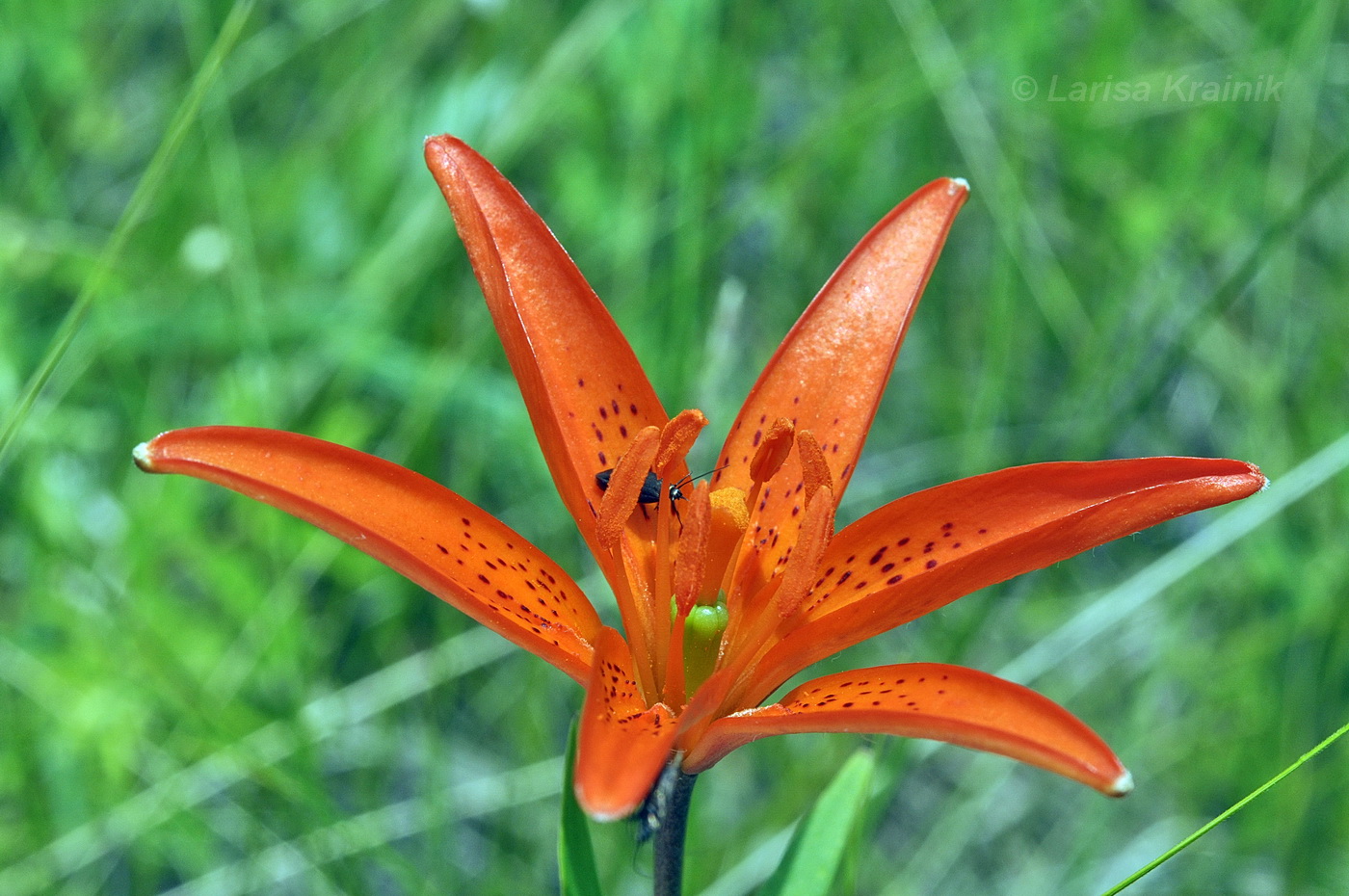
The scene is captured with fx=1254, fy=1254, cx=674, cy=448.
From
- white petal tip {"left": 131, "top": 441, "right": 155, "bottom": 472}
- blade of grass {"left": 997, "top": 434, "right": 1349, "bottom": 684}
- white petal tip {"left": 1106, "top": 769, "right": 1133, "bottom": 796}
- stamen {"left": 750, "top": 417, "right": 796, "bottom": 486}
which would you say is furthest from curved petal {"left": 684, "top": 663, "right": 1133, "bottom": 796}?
blade of grass {"left": 997, "top": 434, "right": 1349, "bottom": 684}

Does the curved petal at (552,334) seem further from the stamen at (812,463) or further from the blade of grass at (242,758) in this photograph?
the blade of grass at (242,758)

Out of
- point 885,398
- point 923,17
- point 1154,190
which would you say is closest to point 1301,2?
point 1154,190

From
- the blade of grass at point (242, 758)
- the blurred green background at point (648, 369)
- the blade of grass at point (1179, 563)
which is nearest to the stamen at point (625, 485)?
the blurred green background at point (648, 369)

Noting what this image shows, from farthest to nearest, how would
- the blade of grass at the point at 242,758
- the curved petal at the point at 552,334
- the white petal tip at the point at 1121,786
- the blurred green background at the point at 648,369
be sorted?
1. the blurred green background at the point at 648,369
2. the blade of grass at the point at 242,758
3. the curved petal at the point at 552,334
4. the white petal tip at the point at 1121,786

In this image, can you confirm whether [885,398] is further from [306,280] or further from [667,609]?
[667,609]

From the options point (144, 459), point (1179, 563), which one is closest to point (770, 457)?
point (144, 459)

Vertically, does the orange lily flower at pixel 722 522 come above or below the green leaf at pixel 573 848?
above

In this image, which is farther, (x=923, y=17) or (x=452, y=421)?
(x=923, y=17)
